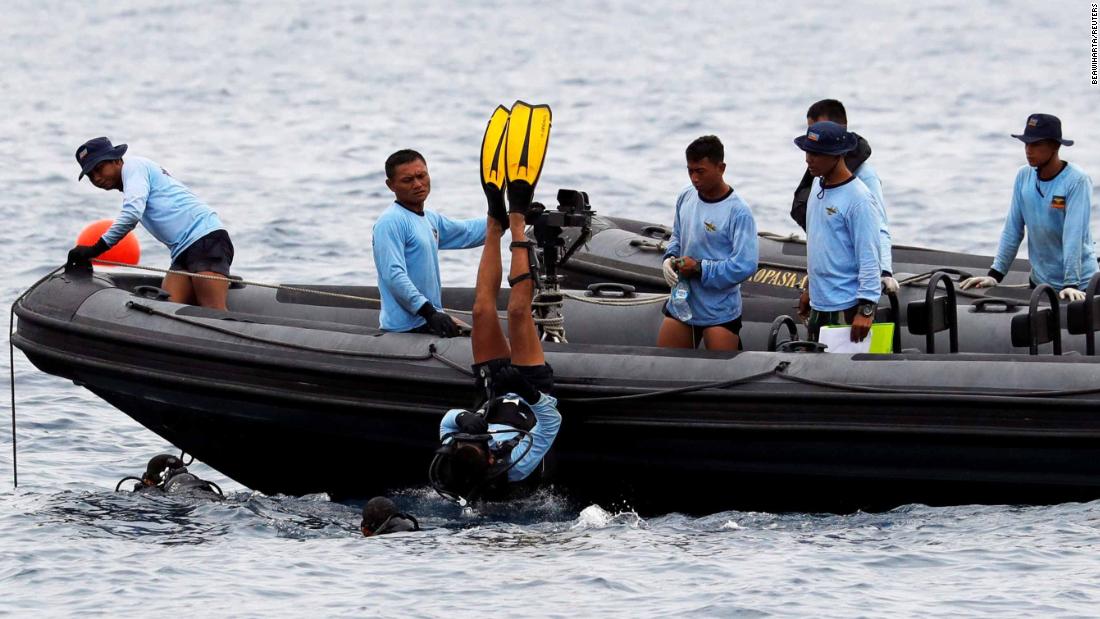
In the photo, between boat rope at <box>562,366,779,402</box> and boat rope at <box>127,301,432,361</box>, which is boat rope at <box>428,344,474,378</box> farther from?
boat rope at <box>562,366,779,402</box>

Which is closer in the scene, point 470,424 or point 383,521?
point 470,424

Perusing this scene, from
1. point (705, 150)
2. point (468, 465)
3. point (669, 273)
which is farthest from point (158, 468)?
point (705, 150)

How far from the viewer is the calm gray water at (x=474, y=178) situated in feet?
24.7

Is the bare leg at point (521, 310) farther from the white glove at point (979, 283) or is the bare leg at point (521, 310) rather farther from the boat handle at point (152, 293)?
the white glove at point (979, 283)

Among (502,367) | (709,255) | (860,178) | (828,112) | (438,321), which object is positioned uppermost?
(828,112)

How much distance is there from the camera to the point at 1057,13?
3762cm

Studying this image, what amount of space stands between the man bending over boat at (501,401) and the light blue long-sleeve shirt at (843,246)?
1.31 meters

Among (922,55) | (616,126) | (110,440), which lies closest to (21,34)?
(616,126)

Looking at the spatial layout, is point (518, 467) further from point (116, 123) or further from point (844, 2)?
point (844, 2)

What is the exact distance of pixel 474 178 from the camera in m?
22.0

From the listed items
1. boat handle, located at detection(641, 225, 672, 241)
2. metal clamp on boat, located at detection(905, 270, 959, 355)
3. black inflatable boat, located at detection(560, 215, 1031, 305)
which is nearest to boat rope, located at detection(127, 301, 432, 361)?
metal clamp on boat, located at detection(905, 270, 959, 355)

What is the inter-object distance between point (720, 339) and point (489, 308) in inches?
46.1

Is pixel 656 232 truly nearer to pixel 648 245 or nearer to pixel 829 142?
pixel 648 245

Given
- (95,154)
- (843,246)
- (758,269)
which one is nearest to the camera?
(843,246)
